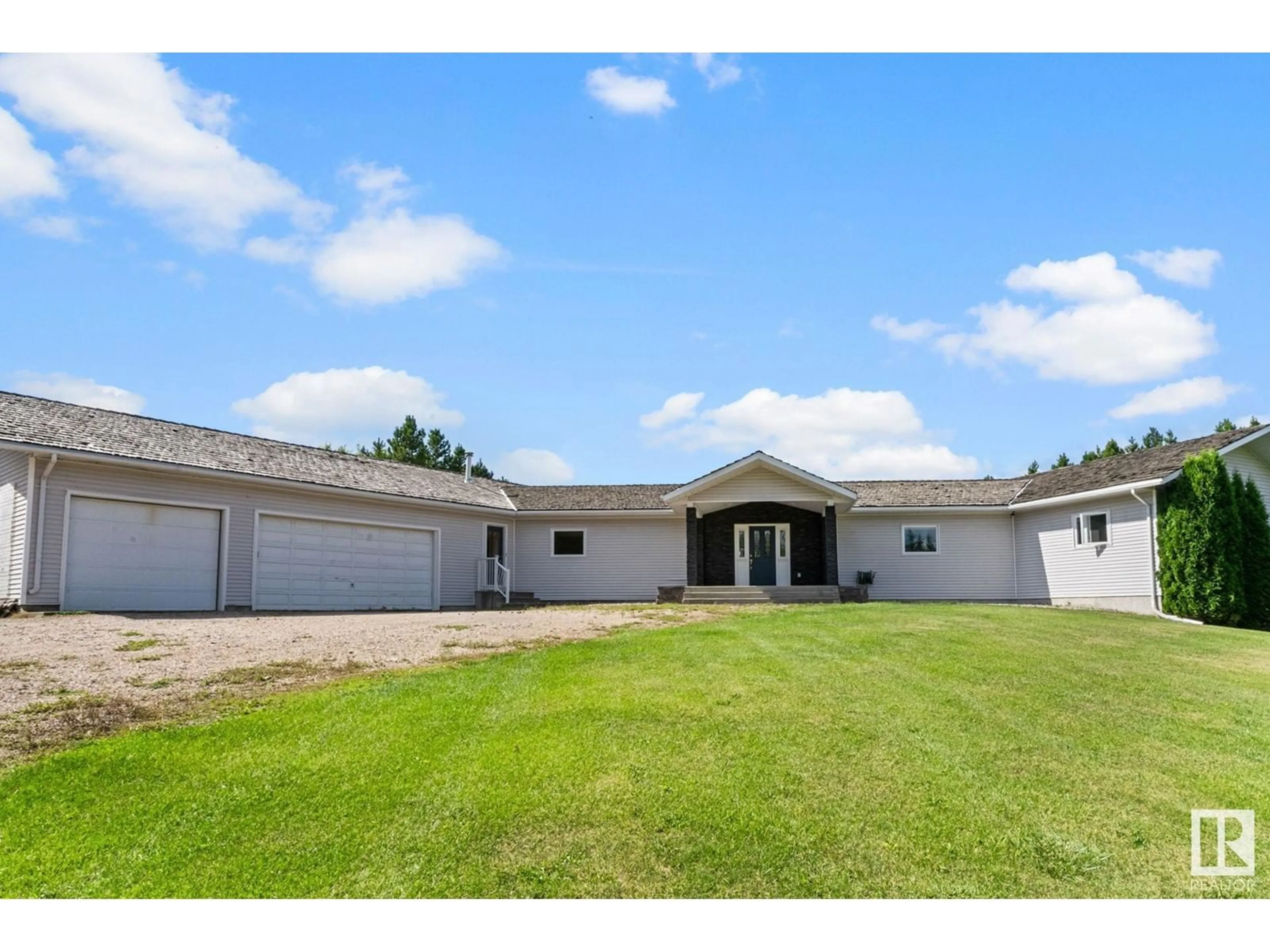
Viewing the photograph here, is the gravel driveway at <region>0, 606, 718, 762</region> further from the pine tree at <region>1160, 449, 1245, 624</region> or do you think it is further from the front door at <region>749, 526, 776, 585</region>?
the pine tree at <region>1160, 449, 1245, 624</region>

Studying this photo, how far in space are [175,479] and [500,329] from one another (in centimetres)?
770

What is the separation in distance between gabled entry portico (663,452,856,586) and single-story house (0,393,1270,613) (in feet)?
0.18

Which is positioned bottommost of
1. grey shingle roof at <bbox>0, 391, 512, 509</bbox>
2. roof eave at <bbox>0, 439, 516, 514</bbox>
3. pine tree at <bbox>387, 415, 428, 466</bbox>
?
roof eave at <bbox>0, 439, 516, 514</bbox>

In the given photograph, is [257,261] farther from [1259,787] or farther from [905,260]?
[1259,787]

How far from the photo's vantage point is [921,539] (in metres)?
24.1

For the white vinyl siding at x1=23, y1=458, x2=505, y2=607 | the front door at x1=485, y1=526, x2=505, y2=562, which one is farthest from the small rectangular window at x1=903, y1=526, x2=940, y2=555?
the white vinyl siding at x1=23, y1=458, x2=505, y2=607

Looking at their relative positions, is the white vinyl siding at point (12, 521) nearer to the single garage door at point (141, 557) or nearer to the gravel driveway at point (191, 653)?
the single garage door at point (141, 557)

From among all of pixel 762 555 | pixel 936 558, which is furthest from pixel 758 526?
pixel 936 558

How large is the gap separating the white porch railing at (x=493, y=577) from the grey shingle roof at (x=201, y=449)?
5.75ft

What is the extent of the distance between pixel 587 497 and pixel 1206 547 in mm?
16614

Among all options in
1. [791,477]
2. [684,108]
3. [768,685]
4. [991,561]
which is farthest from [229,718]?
[991,561]

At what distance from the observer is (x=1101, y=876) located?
3.97 metres
